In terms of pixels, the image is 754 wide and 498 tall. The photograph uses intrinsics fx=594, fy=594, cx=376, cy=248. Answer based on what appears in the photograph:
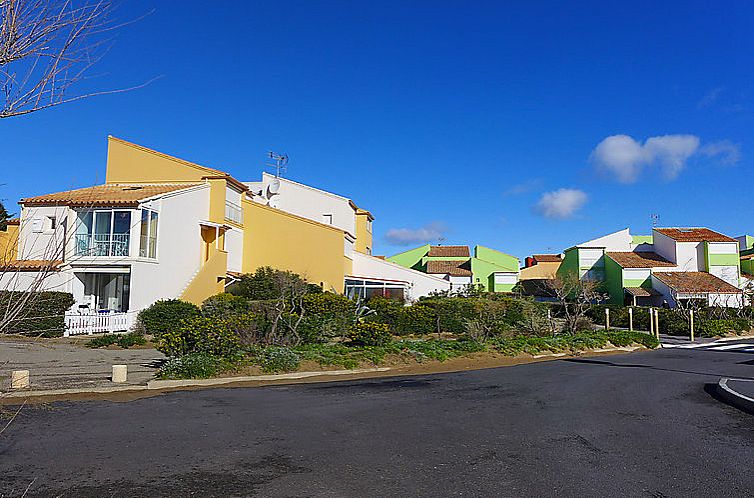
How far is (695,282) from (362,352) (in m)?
34.6

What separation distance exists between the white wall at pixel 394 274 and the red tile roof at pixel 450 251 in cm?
2117

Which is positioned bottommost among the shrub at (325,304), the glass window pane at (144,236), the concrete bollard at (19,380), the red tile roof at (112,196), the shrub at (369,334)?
the concrete bollard at (19,380)

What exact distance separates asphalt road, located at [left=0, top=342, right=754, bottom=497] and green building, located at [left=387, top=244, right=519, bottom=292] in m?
38.3

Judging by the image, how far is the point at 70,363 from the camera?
625 inches

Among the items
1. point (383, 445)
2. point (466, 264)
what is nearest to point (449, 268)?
point (466, 264)

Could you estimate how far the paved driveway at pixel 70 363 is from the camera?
1258 cm

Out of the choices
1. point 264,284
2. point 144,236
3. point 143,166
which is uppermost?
point 143,166

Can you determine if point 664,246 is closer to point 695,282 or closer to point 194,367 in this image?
point 695,282

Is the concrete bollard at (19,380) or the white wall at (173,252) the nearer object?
the concrete bollard at (19,380)

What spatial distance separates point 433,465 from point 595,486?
5.53 feet

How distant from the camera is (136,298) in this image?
25094 mm

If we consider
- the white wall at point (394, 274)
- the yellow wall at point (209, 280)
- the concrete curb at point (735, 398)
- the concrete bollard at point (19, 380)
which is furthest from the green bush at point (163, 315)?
the white wall at point (394, 274)

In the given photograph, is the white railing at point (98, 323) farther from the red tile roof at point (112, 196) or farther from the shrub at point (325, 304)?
the shrub at point (325, 304)

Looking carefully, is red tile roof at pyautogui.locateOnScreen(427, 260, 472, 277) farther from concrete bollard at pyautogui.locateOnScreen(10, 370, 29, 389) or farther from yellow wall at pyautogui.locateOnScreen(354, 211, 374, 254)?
concrete bollard at pyautogui.locateOnScreen(10, 370, 29, 389)
